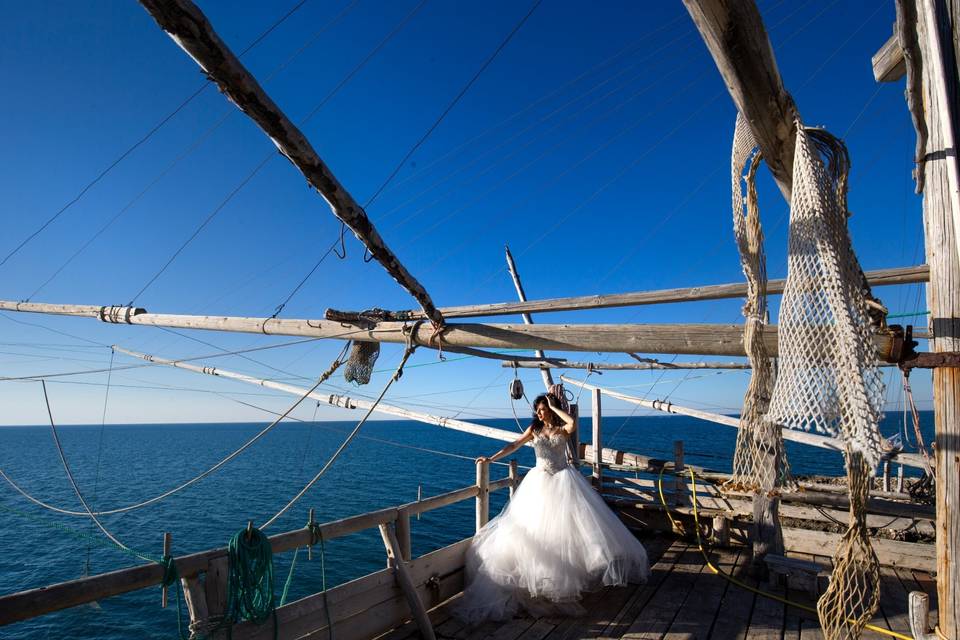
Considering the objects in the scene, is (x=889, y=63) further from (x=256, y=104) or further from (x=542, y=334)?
(x=256, y=104)

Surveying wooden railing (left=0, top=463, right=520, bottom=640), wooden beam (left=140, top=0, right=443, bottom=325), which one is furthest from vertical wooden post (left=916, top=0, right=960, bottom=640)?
wooden railing (left=0, top=463, right=520, bottom=640)

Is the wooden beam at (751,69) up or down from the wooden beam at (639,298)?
up

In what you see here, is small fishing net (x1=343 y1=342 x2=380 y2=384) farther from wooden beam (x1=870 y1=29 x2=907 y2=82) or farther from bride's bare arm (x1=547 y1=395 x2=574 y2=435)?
wooden beam (x1=870 y1=29 x2=907 y2=82)

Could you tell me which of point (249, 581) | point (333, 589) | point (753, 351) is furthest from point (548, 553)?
point (753, 351)

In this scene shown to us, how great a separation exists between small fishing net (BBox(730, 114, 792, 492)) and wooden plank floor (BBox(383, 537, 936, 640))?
2863mm

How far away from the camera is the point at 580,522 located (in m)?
5.70

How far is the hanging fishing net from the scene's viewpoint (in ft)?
7.01

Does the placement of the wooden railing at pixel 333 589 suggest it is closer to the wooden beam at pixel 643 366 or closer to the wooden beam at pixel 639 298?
the wooden beam at pixel 639 298

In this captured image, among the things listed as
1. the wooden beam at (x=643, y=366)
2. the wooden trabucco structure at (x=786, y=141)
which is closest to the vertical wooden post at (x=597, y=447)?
the wooden beam at (x=643, y=366)

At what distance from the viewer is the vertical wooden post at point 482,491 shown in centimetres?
661

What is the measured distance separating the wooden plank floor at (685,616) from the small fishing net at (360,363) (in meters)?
2.74

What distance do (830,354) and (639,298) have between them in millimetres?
2760

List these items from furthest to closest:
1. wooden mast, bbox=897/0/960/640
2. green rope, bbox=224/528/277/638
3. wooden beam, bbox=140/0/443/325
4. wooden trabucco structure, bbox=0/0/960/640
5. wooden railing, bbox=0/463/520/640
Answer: green rope, bbox=224/528/277/638 → wooden railing, bbox=0/463/520/640 → wooden mast, bbox=897/0/960/640 → wooden beam, bbox=140/0/443/325 → wooden trabucco structure, bbox=0/0/960/640

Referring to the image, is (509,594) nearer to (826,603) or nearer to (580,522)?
(580,522)
